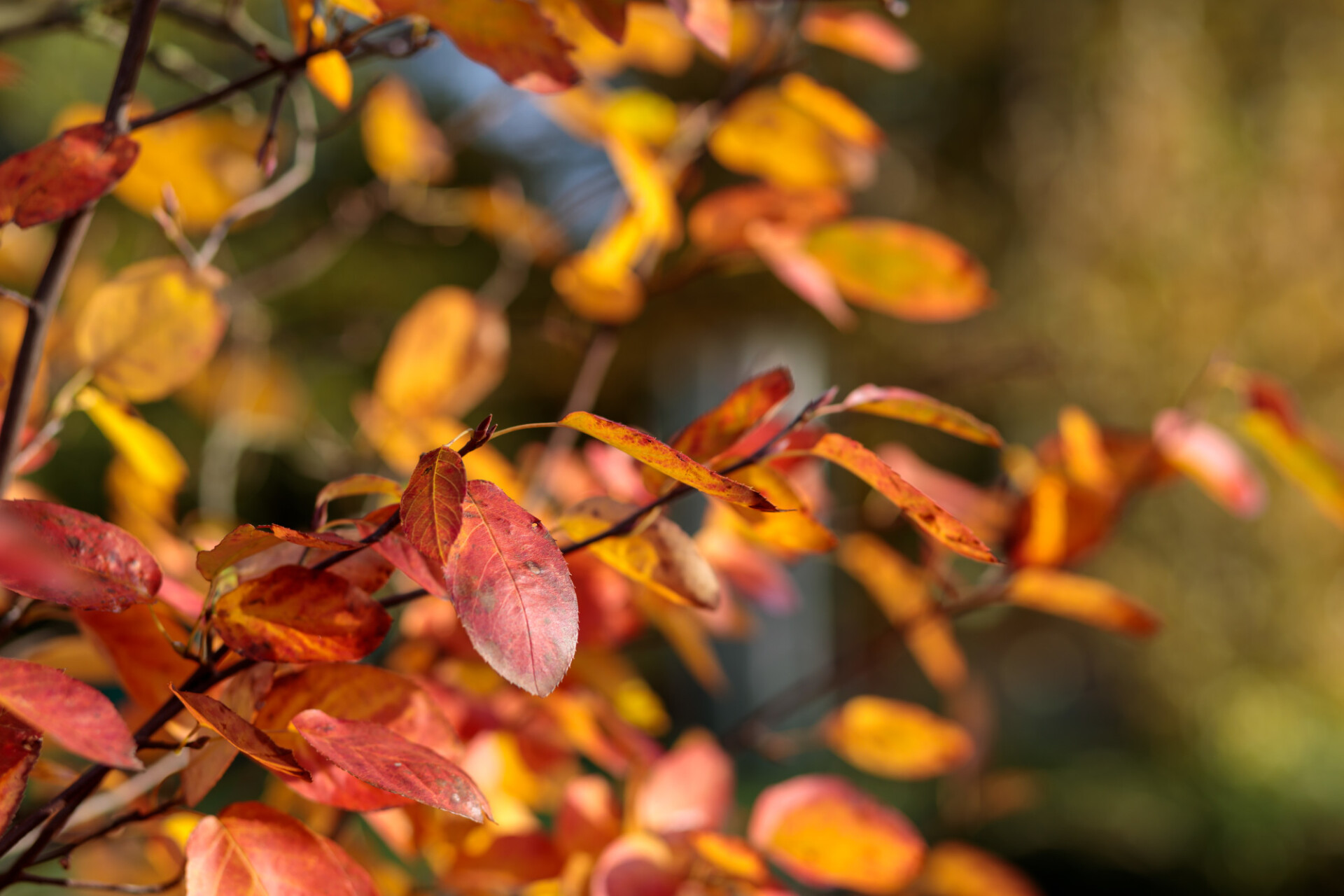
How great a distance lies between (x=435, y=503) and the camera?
0.21 metres

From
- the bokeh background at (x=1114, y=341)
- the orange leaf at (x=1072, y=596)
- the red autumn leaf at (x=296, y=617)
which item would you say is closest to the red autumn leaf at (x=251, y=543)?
the red autumn leaf at (x=296, y=617)

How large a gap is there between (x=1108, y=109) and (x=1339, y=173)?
38.5 inches

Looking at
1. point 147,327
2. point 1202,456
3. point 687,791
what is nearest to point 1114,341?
point 1202,456

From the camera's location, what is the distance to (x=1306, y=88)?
4227 mm

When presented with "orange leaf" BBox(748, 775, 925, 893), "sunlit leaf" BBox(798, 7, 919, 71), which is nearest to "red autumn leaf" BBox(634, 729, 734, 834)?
"orange leaf" BBox(748, 775, 925, 893)

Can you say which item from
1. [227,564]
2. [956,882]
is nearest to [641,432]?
[227,564]

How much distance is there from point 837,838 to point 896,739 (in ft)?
Result: 0.43

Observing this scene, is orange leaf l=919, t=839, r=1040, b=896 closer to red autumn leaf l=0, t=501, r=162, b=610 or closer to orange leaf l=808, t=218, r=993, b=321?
orange leaf l=808, t=218, r=993, b=321

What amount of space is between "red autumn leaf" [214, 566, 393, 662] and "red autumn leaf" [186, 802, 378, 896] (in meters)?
0.04

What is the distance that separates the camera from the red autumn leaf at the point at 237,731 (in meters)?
0.21

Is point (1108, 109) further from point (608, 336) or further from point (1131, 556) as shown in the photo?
point (608, 336)

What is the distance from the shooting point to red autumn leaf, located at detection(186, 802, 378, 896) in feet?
0.78

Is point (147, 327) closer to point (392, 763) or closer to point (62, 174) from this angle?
point (62, 174)

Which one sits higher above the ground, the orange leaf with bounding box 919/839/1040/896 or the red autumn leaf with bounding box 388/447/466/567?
the red autumn leaf with bounding box 388/447/466/567
